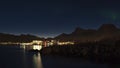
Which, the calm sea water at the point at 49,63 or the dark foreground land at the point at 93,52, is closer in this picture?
the calm sea water at the point at 49,63

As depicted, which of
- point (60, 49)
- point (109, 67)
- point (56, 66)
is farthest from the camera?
point (60, 49)

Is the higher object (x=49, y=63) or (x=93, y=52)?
(x=93, y=52)

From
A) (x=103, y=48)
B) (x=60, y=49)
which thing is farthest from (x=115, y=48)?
(x=60, y=49)

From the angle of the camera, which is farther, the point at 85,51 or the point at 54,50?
the point at 54,50

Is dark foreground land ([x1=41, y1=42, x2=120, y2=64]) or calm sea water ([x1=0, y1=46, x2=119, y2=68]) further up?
dark foreground land ([x1=41, y1=42, x2=120, y2=64])

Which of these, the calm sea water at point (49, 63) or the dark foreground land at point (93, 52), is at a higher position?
the dark foreground land at point (93, 52)

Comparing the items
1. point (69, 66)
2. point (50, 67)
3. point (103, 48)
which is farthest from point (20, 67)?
point (103, 48)

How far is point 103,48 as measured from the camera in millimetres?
74000

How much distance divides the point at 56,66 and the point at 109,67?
11.3 metres

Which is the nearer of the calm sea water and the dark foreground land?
the calm sea water

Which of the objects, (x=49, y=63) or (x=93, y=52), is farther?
(x=93, y=52)

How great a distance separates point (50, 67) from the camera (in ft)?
165

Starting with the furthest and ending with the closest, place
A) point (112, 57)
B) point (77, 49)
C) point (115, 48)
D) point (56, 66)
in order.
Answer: point (77, 49), point (115, 48), point (112, 57), point (56, 66)

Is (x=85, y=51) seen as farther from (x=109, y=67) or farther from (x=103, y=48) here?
(x=109, y=67)
